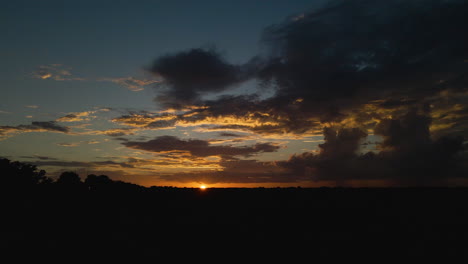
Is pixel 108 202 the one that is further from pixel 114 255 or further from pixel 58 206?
pixel 114 255

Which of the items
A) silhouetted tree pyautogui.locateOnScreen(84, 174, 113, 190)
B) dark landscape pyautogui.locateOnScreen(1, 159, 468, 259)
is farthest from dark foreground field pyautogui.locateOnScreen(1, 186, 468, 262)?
silhouetted tree pyautogui.locateOnScreen(84, 174, 113, 190)

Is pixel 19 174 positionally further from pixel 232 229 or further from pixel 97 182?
pixel 232 229

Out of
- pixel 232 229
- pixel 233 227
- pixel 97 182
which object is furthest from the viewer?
pixel 97 182

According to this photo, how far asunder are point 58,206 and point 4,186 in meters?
18.5

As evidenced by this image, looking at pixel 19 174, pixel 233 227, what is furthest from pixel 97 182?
pixel 233 227

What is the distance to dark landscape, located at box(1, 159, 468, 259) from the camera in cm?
2894

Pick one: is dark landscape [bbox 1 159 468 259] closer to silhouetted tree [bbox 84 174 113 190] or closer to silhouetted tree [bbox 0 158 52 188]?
silhouetted tree [bbox 0 158 52 188]

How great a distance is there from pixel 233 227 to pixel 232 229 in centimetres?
98

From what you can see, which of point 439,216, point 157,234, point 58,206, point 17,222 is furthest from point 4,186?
point 439,216

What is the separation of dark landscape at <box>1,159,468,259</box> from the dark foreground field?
0.10 metres

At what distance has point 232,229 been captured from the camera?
36750 millimetres

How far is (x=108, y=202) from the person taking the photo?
56.3 metres

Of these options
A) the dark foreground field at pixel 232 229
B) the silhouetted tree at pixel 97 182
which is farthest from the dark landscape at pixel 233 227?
the silhouetted tree at pixel 97 182

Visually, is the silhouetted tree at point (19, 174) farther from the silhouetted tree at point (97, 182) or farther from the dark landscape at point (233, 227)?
the silhouetted tree at point (97, 182)
